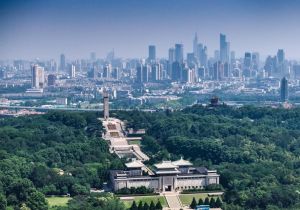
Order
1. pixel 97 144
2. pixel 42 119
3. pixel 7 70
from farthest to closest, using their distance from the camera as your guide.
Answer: pixel 7 70, pixel 42 119, pixel 97 144

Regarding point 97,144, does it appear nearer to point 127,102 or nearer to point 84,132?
point 84,132

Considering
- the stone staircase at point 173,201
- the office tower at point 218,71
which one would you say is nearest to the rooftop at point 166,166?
the stone staircase at point 173,201

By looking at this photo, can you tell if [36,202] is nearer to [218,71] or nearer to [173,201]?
[173,201]

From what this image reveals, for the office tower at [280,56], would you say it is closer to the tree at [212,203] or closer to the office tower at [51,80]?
the office tower at [51,80]

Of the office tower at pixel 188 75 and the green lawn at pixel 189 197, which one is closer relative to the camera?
the green lawn at pixel 189 197

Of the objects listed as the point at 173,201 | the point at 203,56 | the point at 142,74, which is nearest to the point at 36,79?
the point at 142,74

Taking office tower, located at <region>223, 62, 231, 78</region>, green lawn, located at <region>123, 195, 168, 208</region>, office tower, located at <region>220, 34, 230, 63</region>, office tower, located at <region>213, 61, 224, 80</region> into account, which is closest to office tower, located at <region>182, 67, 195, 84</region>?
office tower, located at <region>213, 61, 224, 80</region>

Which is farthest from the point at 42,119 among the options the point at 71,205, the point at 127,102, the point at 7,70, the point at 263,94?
the point at 7,70

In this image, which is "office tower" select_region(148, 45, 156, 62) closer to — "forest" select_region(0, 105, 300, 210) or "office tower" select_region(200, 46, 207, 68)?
"office tower" select_region(200, 46, 207, 68)
